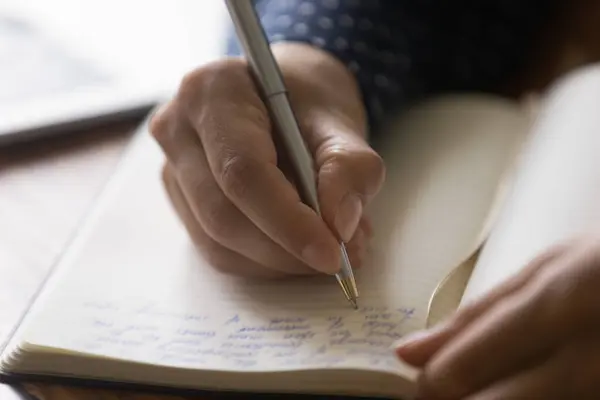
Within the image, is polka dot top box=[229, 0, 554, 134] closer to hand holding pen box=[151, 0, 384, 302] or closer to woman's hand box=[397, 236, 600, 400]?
hand holding pen box=[151, 0, 384, 302]

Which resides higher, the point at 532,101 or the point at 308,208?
the point at 308,208

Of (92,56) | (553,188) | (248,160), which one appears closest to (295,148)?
(248,160)

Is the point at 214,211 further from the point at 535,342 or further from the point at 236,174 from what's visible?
the point at 535,342

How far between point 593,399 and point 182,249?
231 millimetres

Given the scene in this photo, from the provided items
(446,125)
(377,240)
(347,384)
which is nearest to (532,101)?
(446,125)

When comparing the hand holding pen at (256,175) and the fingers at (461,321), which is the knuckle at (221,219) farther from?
the fingers at (461,321)

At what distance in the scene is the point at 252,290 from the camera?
43cm

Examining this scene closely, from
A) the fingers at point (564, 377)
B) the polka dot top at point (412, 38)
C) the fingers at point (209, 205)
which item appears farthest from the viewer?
the polka dot top at point (412, 38)

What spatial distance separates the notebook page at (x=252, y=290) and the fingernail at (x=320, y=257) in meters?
0.02

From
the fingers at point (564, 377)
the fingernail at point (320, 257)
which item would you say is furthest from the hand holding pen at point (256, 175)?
the fingers at point (564, 377)

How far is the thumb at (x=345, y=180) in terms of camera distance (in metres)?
0.41

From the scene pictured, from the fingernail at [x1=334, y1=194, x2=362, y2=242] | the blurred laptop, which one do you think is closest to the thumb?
the fingernail at [x1=334, y1=194, x2=362, y2=242]

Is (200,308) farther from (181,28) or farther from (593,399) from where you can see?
(181,28)

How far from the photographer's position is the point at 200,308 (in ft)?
1.38
